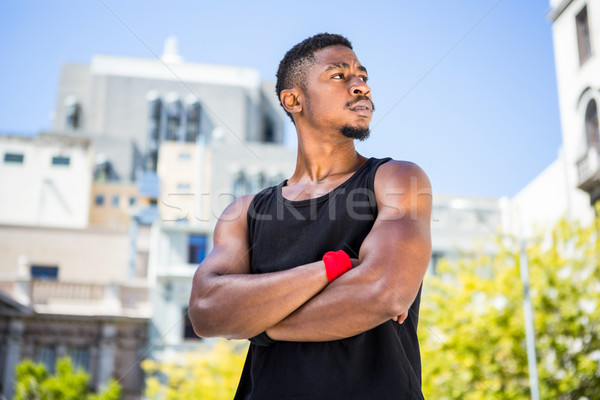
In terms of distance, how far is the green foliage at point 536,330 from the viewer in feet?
55.7

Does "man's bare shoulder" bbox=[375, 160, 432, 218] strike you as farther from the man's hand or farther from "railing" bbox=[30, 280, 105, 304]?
"railing" bbox=[30, 280, 105, 304]

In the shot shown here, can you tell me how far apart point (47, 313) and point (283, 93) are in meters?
33.4

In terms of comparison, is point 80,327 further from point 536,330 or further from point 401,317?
point 401,317

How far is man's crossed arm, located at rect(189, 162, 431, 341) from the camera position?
206 centimetres

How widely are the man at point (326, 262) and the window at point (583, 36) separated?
21436mm

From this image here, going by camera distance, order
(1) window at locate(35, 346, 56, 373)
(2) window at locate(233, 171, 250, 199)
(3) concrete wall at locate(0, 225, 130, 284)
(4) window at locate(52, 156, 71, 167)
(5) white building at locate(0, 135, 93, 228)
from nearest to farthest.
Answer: (1) window at locate(35, 346, 56, 373), (3) concrete wall at locate(0, 225, 130, 284), (2) window at locate(233, 171, 250, 199), (5) white building at locate(0, 135, 93, 228), (4) window at locate(52, 156, 71, 167)

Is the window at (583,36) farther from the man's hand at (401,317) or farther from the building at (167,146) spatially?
the man's hand at (401,317)

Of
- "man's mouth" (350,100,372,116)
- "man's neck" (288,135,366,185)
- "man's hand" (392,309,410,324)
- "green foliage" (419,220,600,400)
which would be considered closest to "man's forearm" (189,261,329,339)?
"man's hand" (392,309,410,324)

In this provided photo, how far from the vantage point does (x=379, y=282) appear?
81.3 inches

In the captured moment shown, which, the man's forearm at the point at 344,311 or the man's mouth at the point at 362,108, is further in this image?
the man's mouth at the point at 362,108

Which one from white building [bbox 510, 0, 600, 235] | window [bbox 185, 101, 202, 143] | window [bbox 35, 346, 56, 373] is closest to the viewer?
white building [bbox 510, 0, 600, 235]

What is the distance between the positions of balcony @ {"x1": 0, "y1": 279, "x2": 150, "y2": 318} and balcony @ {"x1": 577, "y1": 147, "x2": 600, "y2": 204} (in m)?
21.8

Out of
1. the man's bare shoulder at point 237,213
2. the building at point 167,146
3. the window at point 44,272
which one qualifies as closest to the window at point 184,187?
the building at point 167,146

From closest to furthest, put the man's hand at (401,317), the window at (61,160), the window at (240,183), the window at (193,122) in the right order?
the man's hand at (401,317) → the window at (240,183) → the window at (61,160) → the window at (193,122)
